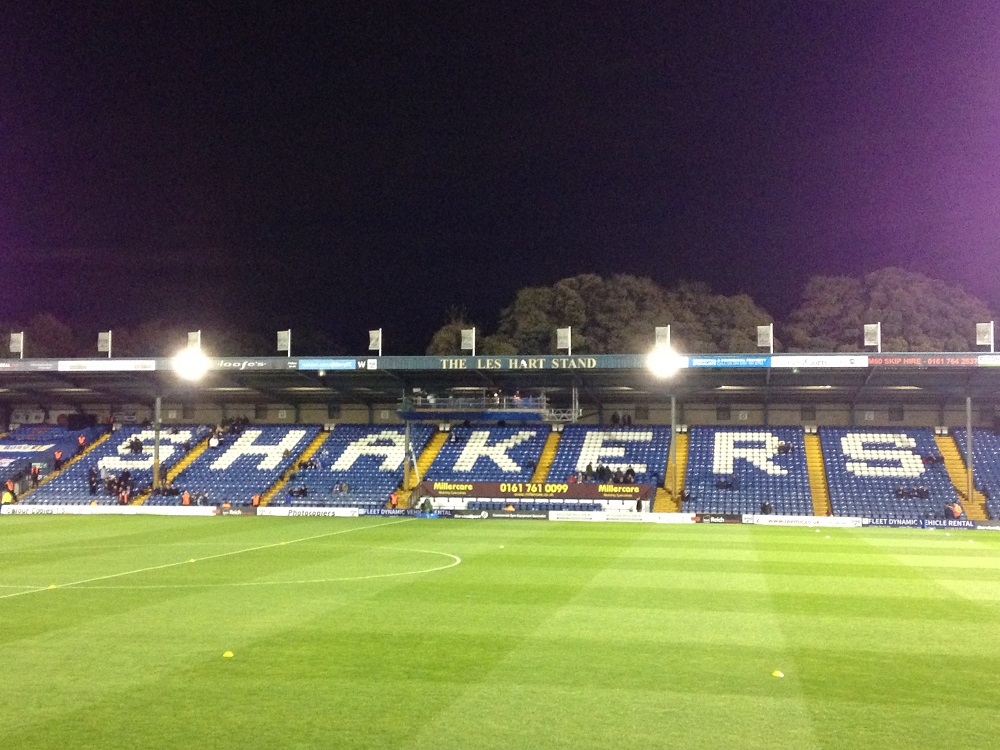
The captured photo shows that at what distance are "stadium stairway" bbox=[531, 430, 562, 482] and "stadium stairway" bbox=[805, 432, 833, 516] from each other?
12.5 m

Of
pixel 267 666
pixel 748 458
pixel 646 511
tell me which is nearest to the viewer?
pixel 267 666

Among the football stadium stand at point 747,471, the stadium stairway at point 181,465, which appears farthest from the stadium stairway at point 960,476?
the stadium stairway at point 181,465

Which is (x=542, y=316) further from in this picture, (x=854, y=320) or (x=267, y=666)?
(x=267, y=666)

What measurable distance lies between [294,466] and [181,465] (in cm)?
672

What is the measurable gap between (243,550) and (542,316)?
43.7 m

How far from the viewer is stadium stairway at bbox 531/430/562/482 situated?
44322 mm

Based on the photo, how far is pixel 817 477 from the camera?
138 feet

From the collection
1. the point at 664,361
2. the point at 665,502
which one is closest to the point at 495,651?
the point at 664,361

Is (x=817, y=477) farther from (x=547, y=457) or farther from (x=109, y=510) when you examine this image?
(x=109, y=510)

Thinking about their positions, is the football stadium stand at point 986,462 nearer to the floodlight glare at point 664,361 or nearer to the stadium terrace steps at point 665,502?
the stadium terrace steps at point 665,502

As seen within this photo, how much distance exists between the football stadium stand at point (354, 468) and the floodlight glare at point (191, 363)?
7.23 metres

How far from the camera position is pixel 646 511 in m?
39.1

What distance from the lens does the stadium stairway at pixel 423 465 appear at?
42188 millimetres

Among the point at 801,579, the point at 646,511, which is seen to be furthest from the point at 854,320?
the point at 801,579
